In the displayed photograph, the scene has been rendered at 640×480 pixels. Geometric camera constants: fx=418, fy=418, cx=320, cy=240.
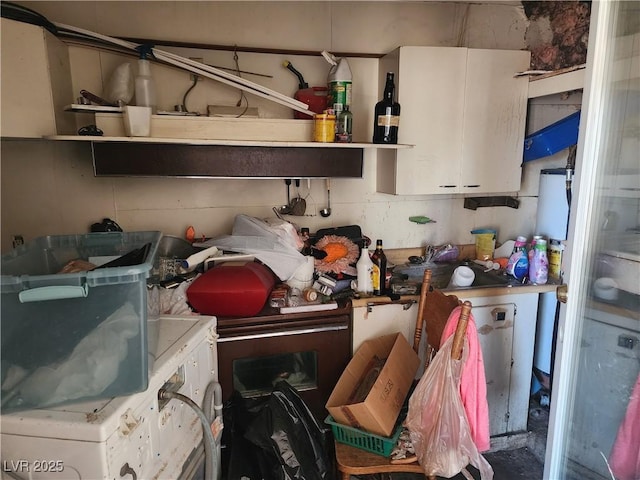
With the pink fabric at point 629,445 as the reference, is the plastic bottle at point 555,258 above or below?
above

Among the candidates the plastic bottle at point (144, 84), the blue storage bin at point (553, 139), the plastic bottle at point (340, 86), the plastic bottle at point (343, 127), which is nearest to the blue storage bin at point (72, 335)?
the plastic bottle at point (144, 84)

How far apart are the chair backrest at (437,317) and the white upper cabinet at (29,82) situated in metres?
1.67

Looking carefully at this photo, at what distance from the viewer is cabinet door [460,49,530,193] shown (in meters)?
2.10

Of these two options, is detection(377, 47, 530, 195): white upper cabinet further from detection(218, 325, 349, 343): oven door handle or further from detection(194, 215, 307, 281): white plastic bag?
detection(218, 325, 349, 343): oven door handle

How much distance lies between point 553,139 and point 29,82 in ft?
7.74

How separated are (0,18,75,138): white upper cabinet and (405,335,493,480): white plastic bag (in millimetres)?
1753

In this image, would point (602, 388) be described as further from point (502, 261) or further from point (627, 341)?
point (502, 261)

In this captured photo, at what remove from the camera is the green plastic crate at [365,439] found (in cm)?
149

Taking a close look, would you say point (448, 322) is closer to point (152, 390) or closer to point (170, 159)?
point (152, 390)

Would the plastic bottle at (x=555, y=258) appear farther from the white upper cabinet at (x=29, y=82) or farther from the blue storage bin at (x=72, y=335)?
the white upper cabinet at (x=29, y=82)

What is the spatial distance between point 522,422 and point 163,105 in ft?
7.82

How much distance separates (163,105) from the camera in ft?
6.60

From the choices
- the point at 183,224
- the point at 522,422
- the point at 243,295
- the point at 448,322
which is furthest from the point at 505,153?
the point at 183,224

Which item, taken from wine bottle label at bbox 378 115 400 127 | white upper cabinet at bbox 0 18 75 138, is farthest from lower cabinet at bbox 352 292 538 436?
white upper cabinet at bbox 0 18 75 138
